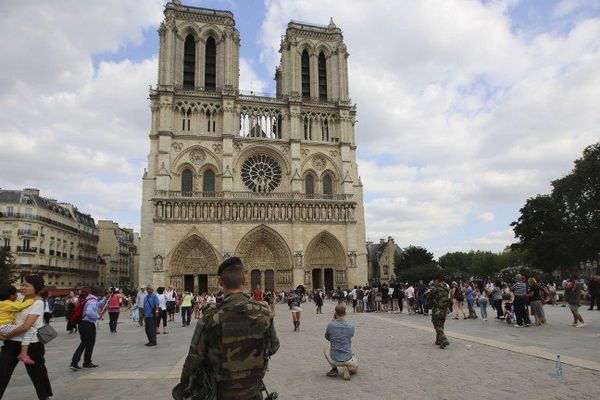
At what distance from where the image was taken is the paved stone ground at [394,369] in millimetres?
5641

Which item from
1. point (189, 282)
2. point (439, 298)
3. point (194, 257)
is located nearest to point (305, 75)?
point (194, 257)

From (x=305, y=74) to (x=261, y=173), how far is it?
1102 cm

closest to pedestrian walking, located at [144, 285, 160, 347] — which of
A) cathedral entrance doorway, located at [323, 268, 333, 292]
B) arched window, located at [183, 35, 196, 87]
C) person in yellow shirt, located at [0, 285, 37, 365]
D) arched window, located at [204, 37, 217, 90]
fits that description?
person in yellow shirt, located at [0, 285, 37, 365]

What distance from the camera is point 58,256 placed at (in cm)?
4122

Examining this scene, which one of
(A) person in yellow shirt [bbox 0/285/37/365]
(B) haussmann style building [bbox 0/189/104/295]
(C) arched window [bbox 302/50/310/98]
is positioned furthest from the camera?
(C) arched window [bbox 302/50/310/98]

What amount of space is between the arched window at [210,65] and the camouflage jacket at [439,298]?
33.8 meters

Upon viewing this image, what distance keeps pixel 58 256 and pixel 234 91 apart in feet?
74.4

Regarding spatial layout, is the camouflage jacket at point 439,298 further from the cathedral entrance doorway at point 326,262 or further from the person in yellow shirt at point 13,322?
the cathedral entrance doorway at point 326,262

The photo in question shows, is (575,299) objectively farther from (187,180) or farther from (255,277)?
(187,180)

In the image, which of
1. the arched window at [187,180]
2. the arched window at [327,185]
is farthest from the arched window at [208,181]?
the arched window at [327,185]

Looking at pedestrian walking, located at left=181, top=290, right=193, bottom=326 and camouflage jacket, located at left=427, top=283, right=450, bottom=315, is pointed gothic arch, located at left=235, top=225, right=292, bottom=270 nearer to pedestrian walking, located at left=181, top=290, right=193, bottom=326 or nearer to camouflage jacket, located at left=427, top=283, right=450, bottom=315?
pedestrian walking, located at left=181, top=290, right=193, bottom=326

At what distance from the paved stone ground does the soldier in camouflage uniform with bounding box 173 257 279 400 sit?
280 cm

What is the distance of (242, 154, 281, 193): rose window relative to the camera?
38.6 meters

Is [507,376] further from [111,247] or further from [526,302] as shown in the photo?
[111,247]
